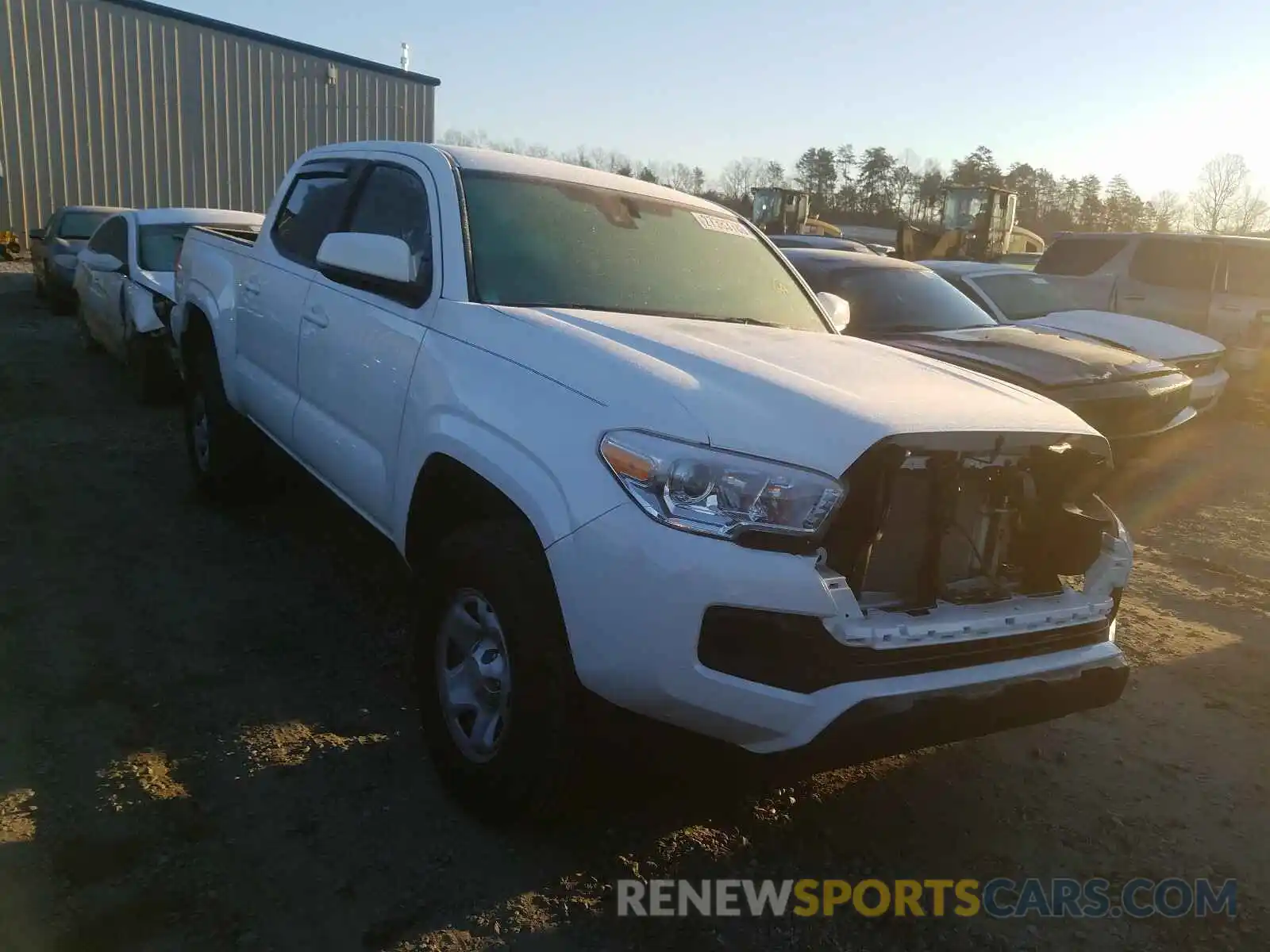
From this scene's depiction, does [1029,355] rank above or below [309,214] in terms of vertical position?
below

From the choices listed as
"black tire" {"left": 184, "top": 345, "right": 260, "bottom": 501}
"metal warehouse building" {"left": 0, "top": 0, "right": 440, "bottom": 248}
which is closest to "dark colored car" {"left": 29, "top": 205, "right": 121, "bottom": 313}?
"metal warehouse building" {"left": 0, "top": 0, "right": 440, "bottom": 248}

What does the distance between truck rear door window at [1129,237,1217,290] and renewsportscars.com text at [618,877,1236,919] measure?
976cm

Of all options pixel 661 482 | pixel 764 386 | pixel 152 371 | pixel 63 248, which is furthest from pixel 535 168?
pixel 63 248

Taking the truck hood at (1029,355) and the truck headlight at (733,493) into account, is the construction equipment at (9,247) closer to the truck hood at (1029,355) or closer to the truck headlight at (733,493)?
the truck hood at (1029,355)

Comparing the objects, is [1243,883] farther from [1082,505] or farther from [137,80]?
[137,80]

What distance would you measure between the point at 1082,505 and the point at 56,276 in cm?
1476

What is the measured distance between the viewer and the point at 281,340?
175 inches

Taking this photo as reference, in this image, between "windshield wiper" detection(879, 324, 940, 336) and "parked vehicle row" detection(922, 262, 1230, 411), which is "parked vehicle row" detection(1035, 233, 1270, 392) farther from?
"windshield wiper" detection(879, 324, 940, 336)

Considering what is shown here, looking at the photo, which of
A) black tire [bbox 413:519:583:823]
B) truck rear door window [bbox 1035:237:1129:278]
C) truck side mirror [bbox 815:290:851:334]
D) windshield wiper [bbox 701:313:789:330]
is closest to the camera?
black tire [bbox 413:519:583:823]

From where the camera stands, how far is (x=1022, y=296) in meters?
8.95

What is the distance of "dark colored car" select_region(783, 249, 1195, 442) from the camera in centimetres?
600

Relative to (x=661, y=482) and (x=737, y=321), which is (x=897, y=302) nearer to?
(x=737, y=321)

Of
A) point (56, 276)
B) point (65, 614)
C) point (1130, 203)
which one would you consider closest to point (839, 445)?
point (65, 614)

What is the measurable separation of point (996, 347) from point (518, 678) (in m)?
4.78
